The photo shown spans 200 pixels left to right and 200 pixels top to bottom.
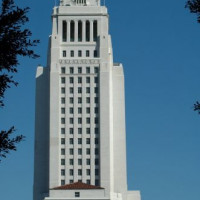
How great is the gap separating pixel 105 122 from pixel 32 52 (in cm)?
7882

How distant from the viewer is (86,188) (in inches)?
4200

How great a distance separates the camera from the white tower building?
11219 cm

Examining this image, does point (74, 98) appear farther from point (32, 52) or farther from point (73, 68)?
point (32, 52)

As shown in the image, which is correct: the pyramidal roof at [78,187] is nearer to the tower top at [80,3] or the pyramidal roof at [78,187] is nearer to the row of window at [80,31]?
the row of window at [80,31]

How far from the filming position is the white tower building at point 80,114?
112188mm

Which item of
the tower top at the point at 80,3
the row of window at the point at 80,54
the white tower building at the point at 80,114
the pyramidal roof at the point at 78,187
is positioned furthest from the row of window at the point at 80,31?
the pyramidal roof at the point at 78,187

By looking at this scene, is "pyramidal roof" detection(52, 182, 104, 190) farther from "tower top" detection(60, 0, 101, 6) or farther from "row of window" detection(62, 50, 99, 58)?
"tower top" detection(60, 0, 101, 6)

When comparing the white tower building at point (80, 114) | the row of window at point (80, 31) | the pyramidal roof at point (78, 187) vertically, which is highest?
the row of window at point (80, 31)

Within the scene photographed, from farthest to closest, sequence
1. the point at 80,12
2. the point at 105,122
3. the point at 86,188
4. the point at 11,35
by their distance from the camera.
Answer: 1. the point at 80,12
2. the point at 105,122
3. the point at 86,188
4. the point at 11,35

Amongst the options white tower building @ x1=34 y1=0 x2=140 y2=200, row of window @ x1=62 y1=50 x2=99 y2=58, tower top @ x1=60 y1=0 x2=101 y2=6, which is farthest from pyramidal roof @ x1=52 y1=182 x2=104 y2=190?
tower top @ x1=60 y1=0 x2=101 y2=6

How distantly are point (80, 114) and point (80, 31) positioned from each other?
16157mm

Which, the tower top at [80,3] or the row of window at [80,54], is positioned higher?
the tower top at [80,3]

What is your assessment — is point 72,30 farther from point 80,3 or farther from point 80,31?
point 80,3

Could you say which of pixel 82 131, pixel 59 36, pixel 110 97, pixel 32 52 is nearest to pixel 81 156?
pixel 82 131
